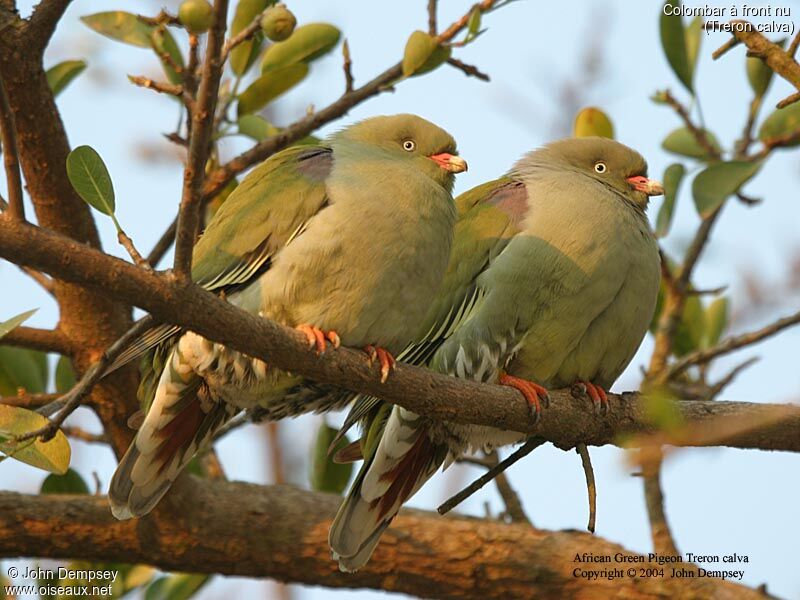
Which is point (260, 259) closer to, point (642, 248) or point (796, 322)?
point (642, 248)

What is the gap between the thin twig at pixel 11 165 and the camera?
2.55 metres

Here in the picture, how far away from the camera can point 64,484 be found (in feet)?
15.6

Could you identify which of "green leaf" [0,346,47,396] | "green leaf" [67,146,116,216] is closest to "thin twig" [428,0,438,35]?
"green leaf" [67,146,116,216]

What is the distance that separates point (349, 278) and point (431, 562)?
1.53m

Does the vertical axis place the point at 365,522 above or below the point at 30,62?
below

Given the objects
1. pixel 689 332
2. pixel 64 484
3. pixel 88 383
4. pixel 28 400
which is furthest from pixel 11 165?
pixel 689 332

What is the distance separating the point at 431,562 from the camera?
462 centimetres

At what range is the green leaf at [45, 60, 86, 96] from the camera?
459cm

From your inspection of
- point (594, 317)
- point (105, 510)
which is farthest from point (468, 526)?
point (105, 510)

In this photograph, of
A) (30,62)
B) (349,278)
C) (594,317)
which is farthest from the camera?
(594,317)

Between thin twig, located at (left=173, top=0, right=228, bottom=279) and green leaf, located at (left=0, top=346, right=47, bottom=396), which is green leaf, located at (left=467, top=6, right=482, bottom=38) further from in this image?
green leaf, located at (left=0, top=346, right=47, bottom=396)

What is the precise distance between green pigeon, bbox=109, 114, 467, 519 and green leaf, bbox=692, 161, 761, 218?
1040 millimetres

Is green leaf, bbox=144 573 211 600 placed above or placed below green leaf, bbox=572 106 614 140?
below

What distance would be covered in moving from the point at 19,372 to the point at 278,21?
2.27 m
